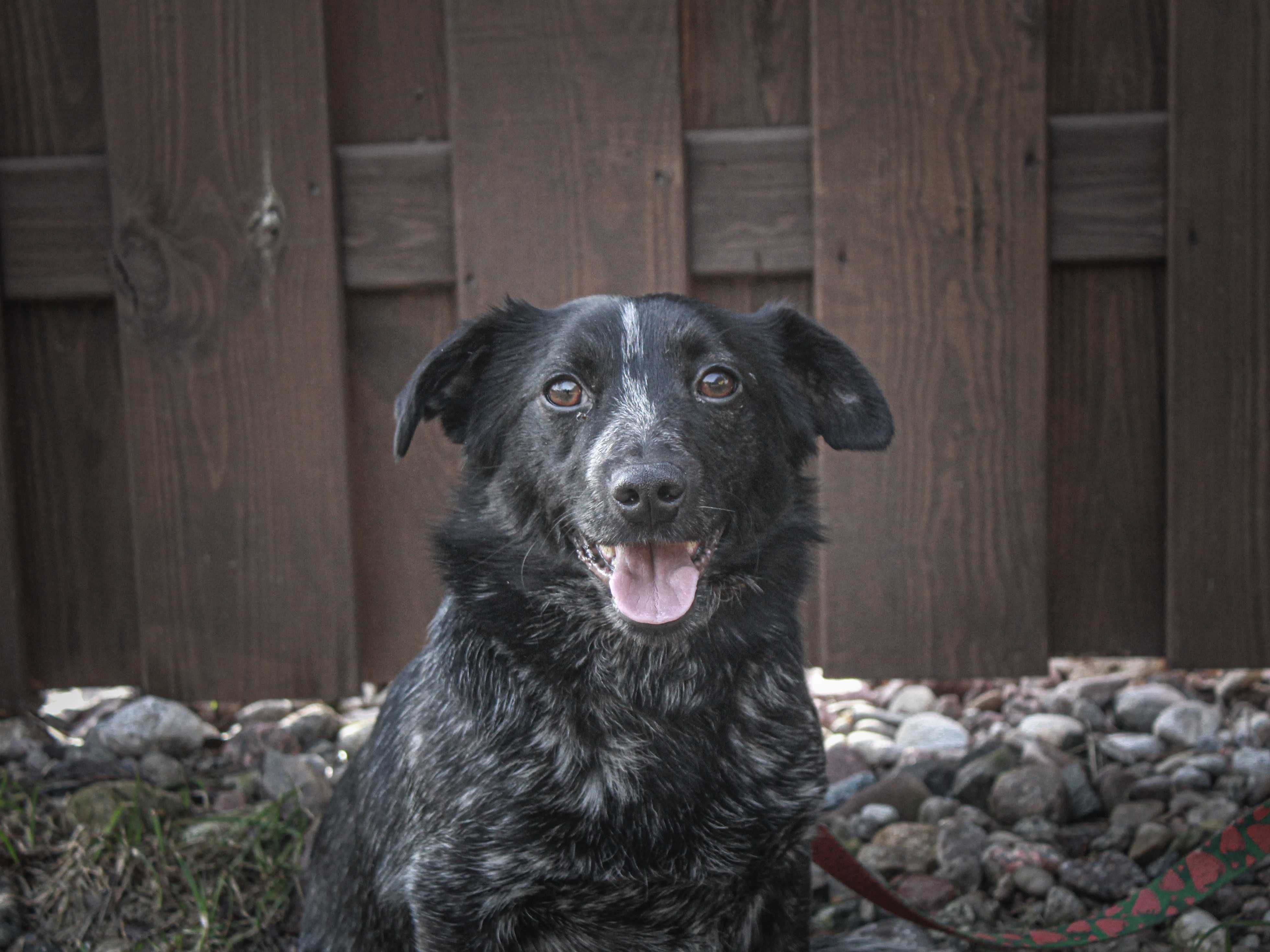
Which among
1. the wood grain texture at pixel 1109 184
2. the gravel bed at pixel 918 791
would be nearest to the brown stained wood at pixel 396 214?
the gravel bed at pixel 918 791

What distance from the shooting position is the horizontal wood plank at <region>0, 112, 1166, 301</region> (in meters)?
3.65

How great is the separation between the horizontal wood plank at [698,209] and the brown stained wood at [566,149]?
97mm

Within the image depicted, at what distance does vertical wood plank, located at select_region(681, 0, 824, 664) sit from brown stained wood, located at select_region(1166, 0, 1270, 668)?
43.9 inches

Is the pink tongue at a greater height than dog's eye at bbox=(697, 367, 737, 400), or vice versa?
dog's eye at bbox=(697, 367, 737, 400)

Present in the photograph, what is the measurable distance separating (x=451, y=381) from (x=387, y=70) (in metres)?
1.48

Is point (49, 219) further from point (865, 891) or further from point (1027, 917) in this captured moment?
point (1027, 917)

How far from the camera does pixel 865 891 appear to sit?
2820 millimetres

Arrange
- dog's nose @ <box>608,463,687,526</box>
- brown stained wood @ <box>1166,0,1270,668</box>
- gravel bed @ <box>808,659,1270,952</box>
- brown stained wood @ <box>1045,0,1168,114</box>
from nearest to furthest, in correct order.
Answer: dog's nose @ <box>608,463,687,526</box> → gravel bed @ <box>808,659,1270,952</box> → brown stained wood @ <box>1166,0,1270,668</box> → brown stained wood @ <box>1045,0,1168,114</box>

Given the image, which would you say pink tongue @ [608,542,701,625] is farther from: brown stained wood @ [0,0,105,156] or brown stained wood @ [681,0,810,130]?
brown stained wood @ [0,0,105,156]

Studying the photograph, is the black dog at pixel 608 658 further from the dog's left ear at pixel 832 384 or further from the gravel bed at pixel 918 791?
the gravel bed at pixel 918 791

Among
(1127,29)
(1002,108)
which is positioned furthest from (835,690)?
(1127,29)

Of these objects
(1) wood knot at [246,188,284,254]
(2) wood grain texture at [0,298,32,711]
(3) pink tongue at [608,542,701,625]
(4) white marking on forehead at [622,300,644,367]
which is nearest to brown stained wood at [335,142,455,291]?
(1) wood knot at [246,188,284,254]

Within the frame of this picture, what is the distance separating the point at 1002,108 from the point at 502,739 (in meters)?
2.46

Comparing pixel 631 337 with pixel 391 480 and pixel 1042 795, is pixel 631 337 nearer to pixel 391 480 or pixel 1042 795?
pixel 391 480
